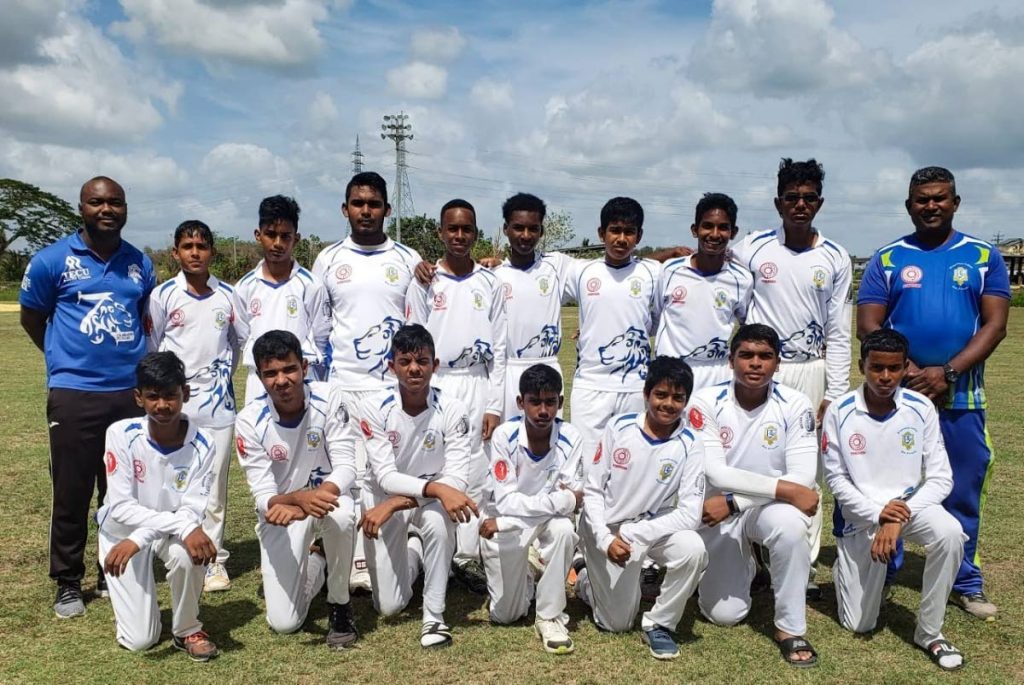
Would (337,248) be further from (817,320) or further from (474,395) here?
(817,320)

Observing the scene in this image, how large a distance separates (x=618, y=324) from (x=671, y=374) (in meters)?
0.86

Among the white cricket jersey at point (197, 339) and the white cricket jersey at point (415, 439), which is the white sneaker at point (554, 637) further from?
the white cricket jersey at point (197, 339)

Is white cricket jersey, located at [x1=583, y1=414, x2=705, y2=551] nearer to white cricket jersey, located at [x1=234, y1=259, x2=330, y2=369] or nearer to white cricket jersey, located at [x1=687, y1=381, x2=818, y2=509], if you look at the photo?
white cricket jersey, located at [x1=687, y1=381, x2=818, y2=509]

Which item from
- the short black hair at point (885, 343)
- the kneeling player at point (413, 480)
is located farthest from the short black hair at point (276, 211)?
the short black hair at point (885, 343)

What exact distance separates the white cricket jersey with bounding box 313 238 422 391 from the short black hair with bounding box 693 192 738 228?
1.86 metres

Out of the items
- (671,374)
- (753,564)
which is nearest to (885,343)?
(671,374)

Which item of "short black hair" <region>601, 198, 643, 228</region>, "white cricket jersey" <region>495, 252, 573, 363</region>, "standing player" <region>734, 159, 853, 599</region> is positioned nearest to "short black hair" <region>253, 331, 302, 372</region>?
"white cricket jersey" <region>495, 252, 573, 363</region>

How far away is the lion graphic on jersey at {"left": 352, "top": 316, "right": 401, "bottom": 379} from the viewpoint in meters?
5.01

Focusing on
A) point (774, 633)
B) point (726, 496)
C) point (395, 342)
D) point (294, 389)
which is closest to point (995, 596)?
point (774, 633)

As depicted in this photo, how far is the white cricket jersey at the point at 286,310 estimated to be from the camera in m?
4.95

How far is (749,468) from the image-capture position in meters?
4.48

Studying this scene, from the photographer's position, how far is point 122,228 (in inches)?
188

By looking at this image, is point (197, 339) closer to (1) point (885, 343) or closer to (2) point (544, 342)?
(2) point (544, 342)

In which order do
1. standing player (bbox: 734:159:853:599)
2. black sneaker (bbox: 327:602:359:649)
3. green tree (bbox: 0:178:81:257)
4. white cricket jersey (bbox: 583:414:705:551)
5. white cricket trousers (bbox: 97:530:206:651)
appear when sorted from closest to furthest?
white cricket trousers (bbox: 97:530:206:651)
black sneaker (bbox: 327:602:359:649)
white cricket jersey (bbox: 583:414:705:551)
standing player (bbox: 734:159:853:599)
green tree (bbox: 0:178:81:257)
